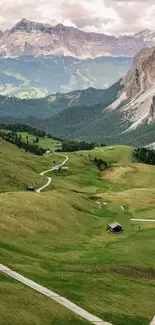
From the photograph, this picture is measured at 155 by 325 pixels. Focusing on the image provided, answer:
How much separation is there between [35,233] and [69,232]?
46.0 ft

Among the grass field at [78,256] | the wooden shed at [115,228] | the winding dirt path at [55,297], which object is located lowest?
the wooden shed at [115,228]

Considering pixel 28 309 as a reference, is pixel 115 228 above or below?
below

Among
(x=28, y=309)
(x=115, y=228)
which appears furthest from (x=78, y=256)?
(x=115, y=228)

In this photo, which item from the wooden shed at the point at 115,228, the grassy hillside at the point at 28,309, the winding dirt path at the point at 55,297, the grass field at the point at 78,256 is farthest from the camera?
the wooden shed at the point at 115,228

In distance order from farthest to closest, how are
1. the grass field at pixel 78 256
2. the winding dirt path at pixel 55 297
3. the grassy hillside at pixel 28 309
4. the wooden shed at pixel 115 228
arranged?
the wooden shed at pixel 115 228, the grass field at pixel 78 256, the winding dirt path at pixel 55 297, the grassy hillside at pixel 28 309

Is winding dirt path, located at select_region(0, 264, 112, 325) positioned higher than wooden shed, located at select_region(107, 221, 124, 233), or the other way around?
winding dirt path, located at select_region(0, 264, 112, 325)

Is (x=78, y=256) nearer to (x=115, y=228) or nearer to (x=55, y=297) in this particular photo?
(x=55, y=297)

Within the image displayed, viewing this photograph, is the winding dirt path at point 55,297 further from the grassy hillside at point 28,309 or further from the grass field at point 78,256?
the grassy hillside at point 28,309

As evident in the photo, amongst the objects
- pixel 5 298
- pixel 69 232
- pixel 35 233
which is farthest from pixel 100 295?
pixel 69 232

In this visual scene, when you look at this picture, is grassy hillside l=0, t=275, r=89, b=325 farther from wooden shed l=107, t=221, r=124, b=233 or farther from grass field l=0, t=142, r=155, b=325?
wooden shed l=107, t=221, r=124, b=233

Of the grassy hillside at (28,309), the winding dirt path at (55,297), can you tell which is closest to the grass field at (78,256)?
the grassy hillside at (28,309)

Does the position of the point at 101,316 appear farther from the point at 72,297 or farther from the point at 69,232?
the point at 69,232

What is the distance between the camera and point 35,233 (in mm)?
95625

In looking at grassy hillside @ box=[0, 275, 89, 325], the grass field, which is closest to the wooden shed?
the grass field
